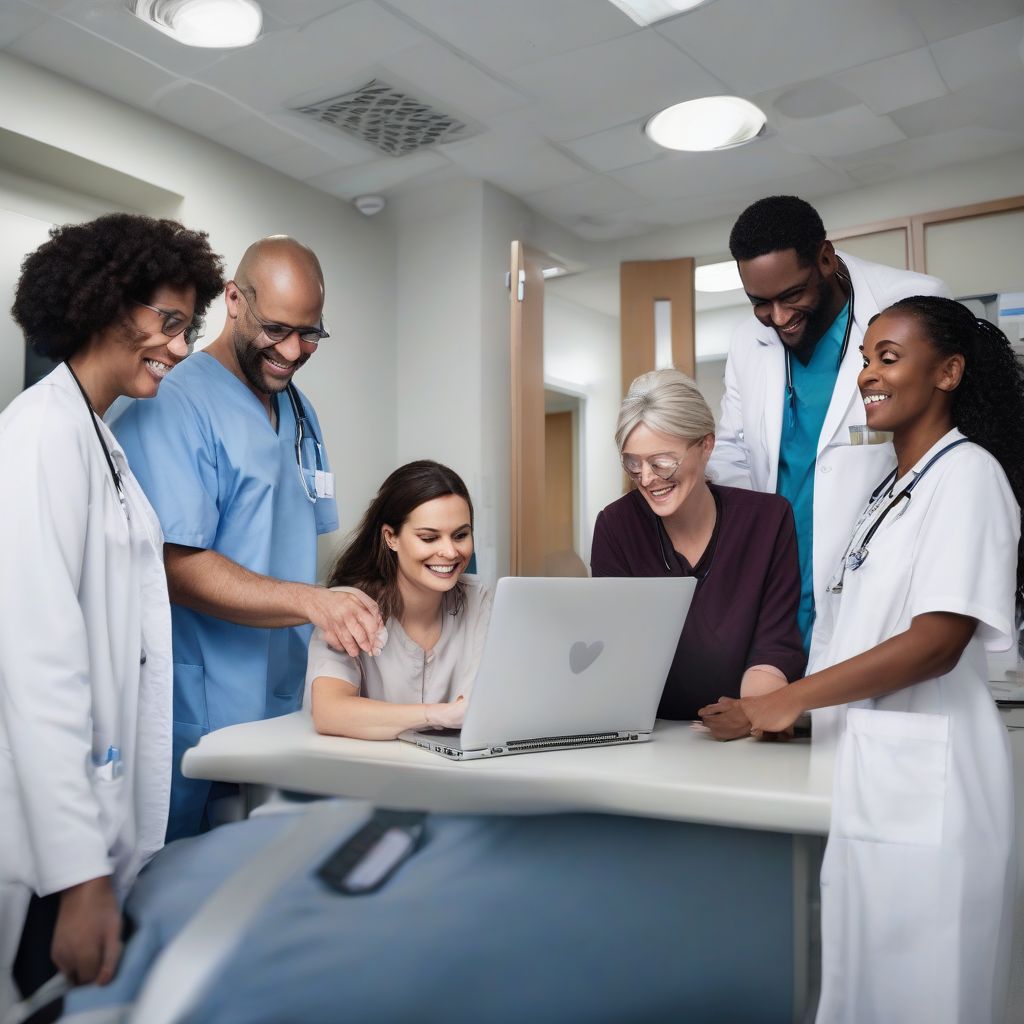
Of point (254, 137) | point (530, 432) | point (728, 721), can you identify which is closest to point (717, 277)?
point (530, 432)

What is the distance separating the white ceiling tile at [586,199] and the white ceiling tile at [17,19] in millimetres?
2059

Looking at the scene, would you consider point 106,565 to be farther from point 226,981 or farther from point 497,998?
point 497,998

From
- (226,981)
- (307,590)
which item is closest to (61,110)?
(307,590)

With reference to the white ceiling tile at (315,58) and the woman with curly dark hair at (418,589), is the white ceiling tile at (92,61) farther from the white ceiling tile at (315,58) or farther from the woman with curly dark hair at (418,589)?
the woman with curly dark hair at (418,589)

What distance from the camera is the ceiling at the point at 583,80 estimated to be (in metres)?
3.00

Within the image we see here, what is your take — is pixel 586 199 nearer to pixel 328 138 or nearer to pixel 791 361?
pixel 328 138

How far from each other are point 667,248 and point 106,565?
367 cm

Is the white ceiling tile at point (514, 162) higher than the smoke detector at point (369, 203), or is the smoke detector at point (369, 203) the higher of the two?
the white ceiling tile at point (514, 162)

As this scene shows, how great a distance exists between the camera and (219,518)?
73.3 inches

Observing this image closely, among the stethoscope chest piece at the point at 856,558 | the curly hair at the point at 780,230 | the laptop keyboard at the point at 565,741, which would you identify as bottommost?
the laptop keyboard at the point at 565,741

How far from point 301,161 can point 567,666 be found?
3.16 meters

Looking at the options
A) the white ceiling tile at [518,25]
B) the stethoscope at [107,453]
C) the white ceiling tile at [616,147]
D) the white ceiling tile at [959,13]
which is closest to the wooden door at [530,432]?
the white ceiling tile at [616,147]

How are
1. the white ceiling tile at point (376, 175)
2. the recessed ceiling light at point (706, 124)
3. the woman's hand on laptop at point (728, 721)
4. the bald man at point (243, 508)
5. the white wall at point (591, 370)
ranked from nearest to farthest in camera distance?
1. the woman's hand on laptop at point (728, 721)
2. the bald man at point (243, 508)
3. the recessed ceiling light at point (706, 124)
4. the white ceiling tile at point (376, 175)
5. the white wall at point (591, 370)

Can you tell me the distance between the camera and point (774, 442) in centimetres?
230
